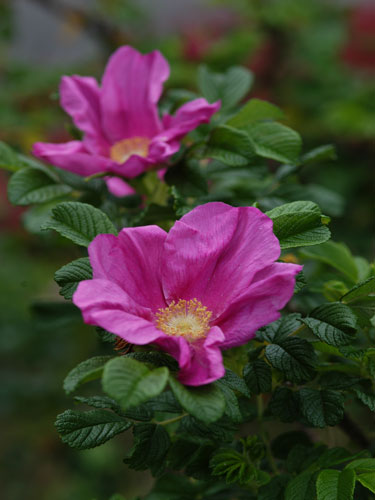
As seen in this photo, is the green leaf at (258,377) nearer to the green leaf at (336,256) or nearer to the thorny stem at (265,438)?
the thorny stem at (265,438)

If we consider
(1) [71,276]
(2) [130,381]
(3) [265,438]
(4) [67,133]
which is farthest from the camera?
(4) [67,133]

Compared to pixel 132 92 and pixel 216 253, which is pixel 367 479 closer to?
pixel 216 253

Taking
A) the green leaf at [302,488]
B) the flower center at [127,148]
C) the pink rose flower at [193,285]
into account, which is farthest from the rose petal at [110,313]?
the flower center at [127,148]

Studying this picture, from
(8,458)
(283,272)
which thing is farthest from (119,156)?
(8,458)

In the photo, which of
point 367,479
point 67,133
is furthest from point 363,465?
point 67,133

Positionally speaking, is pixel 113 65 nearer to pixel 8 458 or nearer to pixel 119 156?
pixel 119 156

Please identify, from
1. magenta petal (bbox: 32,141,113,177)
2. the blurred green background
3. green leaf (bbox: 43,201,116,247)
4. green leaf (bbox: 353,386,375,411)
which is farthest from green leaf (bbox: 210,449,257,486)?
the blurred green background
